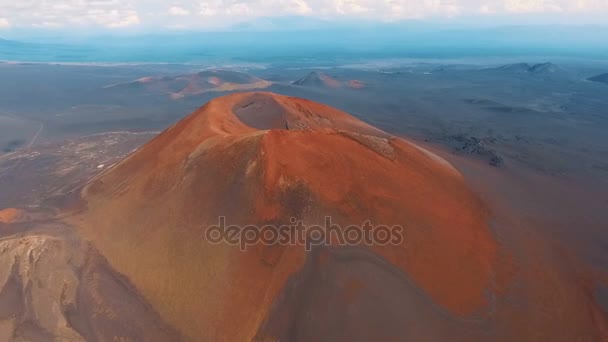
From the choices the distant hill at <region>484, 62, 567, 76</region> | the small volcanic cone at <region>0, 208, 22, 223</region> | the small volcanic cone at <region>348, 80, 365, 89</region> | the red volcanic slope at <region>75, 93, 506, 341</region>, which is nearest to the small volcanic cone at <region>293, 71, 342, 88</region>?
the small volcanic cone at <region>348, 80, 365, 89</region>

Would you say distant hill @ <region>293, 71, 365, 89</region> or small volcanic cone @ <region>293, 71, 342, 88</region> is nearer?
small volcanic cone @ <region>293, 71, 342, 88</region>

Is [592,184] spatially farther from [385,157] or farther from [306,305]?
[306,305]

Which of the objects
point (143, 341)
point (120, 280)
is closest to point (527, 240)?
point (143, 341)

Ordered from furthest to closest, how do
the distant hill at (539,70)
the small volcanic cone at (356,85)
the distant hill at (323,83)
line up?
the distant hill at (539,70), the small volcanic cone at (356,85), the distant hill at (323,83)

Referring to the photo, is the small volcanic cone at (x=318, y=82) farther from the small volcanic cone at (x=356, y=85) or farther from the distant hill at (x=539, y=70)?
the distant hill at (x=539, y=70)


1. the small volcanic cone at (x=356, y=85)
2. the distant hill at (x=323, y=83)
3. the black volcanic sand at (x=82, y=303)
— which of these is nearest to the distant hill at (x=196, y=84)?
the distant hill at (x=323, y=83)

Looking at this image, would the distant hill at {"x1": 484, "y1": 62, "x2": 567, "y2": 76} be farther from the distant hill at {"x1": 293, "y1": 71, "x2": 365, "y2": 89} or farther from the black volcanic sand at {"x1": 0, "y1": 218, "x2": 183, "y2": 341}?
the black volcanic sand at {"x1": 0, "y1": 218, "x2": 183, "y2": 341}
